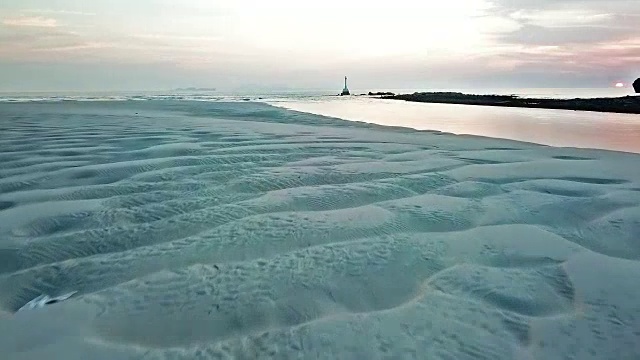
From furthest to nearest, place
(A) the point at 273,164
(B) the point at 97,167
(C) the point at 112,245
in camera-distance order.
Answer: (A) the point at 273,164 < (B) the point at 97,167 < (C) the point at 112,245

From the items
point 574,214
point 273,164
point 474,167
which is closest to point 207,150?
point 273,164

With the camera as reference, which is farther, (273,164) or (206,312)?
(273,164)

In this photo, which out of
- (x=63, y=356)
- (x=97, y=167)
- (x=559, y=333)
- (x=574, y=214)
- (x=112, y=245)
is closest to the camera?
(x=63, y=356)

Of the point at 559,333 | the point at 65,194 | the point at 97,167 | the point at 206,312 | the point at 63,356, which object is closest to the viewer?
the point at 63,356

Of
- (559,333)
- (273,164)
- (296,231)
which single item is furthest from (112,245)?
(273,164)

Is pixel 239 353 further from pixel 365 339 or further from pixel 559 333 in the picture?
pixel 559 333

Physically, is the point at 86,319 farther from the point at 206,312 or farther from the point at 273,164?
the point at 273,164
